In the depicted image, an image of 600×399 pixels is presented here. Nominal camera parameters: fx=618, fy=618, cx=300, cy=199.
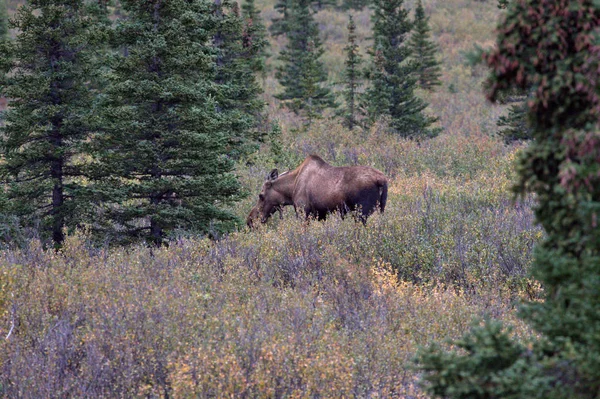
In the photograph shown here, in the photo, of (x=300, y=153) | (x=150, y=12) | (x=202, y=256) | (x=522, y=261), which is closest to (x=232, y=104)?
(x=300, y=153)

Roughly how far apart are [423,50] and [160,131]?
2451 centimetres

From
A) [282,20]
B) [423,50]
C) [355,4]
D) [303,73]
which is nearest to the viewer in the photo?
[303,73]

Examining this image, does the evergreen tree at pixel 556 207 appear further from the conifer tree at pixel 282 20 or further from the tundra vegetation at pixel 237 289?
the conifer tree at pixel 282 20

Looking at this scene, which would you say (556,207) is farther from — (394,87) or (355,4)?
(355,4)

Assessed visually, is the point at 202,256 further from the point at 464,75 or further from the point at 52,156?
the point at 464,75

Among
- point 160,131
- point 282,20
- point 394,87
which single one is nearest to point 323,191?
point 160,131

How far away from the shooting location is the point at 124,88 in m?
9.94

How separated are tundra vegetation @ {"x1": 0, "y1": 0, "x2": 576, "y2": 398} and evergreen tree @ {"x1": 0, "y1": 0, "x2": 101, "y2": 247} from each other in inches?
9.5

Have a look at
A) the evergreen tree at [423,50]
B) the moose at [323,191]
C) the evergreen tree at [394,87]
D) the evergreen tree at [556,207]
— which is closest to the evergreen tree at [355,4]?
the evergreen tree at [423,50]

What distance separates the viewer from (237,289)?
299 inches

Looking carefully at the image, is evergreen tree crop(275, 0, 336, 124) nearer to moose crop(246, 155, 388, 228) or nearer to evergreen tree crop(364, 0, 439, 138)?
evergreen tree crop(364, 0, 439, 138)

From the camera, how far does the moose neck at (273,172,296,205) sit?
43.2ft

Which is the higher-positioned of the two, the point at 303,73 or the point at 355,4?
the point at 355,4

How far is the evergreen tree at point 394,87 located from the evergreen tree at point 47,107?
14.4 metres
